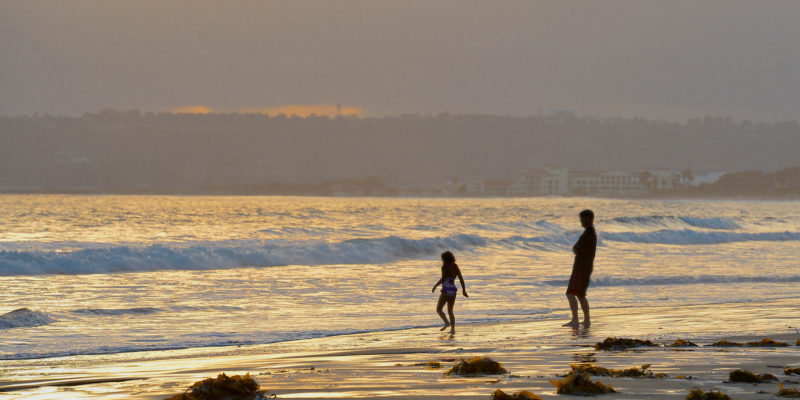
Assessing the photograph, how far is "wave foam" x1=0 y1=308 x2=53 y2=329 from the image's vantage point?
12164 mm

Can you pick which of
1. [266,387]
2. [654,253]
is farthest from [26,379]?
[654,253]

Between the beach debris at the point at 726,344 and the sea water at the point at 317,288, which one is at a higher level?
the beach debris at the point at 726,344

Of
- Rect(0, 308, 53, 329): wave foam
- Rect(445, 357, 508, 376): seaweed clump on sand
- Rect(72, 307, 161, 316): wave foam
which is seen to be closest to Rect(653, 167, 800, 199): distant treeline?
Rect(72, 307, 161, 316): wave foam

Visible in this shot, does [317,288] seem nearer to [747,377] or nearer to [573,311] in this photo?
[573,311]

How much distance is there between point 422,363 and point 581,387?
2274mm

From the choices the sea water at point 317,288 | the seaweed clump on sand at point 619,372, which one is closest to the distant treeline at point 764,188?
the sea water at point 317,288

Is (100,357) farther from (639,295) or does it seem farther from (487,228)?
(487,228)

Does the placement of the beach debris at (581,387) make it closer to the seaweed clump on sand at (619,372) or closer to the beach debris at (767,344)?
the seaweed clump on sand at (619,372)

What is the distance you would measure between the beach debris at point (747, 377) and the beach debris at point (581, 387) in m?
1.07

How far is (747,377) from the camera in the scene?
6703mm

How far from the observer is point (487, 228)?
5341cm

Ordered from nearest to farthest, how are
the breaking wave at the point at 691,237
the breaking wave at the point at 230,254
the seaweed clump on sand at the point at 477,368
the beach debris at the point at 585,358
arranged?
the seaweed clump on sand at the point at 477,368 → the beach debris at the point at 585,358 → the breaking wave at the point at 230,254 → the breaking wave at the point at 691,237

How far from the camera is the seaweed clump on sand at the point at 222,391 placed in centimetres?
617

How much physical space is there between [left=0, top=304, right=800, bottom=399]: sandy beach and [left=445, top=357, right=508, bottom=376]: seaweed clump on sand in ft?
0.35
